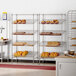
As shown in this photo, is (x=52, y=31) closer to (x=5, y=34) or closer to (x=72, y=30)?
(x=72, y=30)

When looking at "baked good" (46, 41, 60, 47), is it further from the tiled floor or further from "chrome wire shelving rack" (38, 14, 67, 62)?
the tiled floor

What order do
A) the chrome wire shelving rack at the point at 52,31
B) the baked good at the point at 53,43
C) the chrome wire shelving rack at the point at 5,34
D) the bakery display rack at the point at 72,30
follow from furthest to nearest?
the chrome wire shelving rack at the point at 5,34 → the chrome wire shelving rack at the point at 52,31 → the bakery display rack at the point at 72,30 → the baked good at the point at 53,43

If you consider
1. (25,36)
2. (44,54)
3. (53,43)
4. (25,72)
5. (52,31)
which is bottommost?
(25,72)

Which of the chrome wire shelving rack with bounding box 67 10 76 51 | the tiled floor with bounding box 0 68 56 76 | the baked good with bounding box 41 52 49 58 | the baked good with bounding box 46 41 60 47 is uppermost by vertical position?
the chrome wire shelving rack with bounding box 67 10 76 51

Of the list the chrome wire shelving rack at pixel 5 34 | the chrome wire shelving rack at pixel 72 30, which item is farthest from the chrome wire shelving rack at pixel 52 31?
the chrome wire shelving rack at pixel 5 34

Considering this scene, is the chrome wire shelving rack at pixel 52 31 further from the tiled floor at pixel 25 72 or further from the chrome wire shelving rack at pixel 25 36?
the tiled floor at pixel 25 72

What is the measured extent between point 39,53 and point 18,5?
1.97 m

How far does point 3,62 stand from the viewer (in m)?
6.69

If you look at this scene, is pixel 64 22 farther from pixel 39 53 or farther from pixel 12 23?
pixel 12 23

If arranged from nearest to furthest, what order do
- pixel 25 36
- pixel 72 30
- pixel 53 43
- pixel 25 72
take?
pixel 25 72 < pixel 53 43 < pixel 72 30 < pixel 25 36

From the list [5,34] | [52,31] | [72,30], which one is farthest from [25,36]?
[72,30]

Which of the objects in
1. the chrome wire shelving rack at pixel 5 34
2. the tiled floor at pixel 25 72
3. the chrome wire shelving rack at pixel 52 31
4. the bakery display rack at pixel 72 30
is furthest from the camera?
the chrome wire shelving rack at pixel 5 34

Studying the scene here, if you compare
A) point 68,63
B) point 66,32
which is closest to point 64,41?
point 66,32

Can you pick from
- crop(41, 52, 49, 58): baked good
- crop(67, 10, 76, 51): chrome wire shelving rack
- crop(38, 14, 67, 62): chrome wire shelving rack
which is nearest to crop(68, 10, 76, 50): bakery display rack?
crop(67, 10, 76, 51): chrome wire shelving rack
